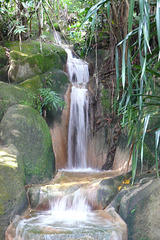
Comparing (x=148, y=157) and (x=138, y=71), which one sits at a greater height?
(x=138, y=71)

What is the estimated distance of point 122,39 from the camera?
5.13 metres

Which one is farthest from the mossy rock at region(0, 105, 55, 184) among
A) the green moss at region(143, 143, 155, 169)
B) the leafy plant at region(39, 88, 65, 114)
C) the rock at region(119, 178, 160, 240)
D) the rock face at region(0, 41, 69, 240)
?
the green moss at region(143, 143, 155, 169)

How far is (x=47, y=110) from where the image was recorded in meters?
6.29

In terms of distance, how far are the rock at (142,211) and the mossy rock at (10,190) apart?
1440 mm

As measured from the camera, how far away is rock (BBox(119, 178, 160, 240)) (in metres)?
2.99

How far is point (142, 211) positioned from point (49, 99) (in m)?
3.39

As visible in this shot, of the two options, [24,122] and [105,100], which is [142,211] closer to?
[24,122]

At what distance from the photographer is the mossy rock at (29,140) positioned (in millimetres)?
4441

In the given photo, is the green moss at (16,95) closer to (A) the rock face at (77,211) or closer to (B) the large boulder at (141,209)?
(A) the rock face at (77,211)

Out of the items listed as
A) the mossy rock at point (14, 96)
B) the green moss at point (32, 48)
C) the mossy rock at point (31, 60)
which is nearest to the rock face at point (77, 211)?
the mossy rock at point (14, 96)

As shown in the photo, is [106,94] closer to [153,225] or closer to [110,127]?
[110,127]

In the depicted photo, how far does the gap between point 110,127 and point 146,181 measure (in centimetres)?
263

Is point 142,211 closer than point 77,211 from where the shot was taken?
Yes

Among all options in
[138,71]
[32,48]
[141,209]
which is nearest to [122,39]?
[138,71]
